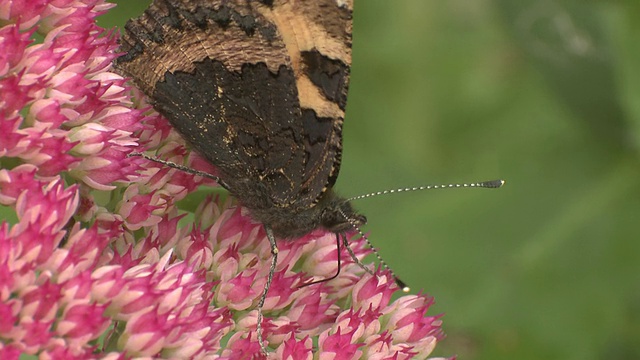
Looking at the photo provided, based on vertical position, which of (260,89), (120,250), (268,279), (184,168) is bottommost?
(268,279)

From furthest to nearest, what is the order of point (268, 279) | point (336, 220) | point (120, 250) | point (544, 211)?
point (544, 211) → point (336, 220) → point (268, 279) → point (120, 250)

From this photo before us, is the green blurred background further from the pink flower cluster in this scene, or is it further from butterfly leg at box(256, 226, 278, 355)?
butterfly leg at box(256, 226, 278, 355)

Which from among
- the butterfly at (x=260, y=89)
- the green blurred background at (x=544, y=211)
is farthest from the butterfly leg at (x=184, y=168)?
the green blurred background at (x=544, y=211)

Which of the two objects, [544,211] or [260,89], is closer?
[260,89]

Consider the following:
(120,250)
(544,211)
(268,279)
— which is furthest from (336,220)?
(544,211)

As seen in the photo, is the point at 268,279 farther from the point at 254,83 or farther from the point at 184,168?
the point at 254,83

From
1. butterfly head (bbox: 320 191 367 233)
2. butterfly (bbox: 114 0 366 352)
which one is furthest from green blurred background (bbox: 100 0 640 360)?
butterfly (bbox: 114 0 366 352)

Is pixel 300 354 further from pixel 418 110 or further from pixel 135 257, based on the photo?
pixel 418 110
